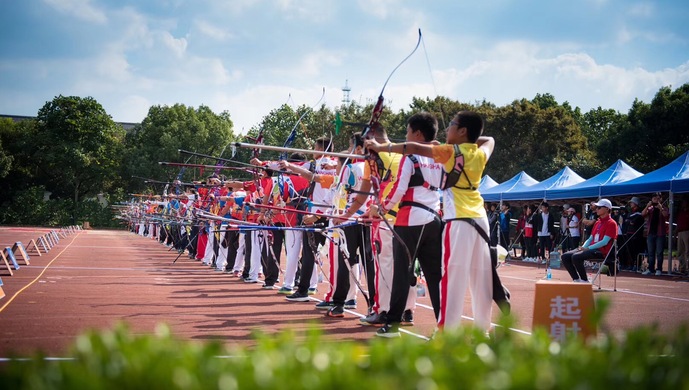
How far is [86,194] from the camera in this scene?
270 feet

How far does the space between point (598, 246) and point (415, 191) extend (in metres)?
7.85

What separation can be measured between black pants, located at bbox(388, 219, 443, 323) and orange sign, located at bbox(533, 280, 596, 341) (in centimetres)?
208

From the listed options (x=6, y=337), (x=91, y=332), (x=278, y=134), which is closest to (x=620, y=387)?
(x=91, y=332)

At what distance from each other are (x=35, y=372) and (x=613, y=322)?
8781 mm

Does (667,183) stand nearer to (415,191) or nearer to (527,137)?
(415,191)

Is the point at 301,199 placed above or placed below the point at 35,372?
above

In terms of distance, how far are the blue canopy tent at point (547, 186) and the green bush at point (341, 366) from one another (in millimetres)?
24884

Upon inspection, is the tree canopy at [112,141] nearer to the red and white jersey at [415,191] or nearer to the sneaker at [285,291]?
the sneaker at [285,291]

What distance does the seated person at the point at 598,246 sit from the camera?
14492 mm

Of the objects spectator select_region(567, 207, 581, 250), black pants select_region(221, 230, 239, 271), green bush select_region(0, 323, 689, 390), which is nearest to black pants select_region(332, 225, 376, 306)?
green bush select_region(0, 323, 689, 390)

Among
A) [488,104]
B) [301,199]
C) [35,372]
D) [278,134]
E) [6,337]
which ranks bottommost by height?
[6,337]

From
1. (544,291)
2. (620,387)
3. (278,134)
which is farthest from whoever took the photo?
(278,134)

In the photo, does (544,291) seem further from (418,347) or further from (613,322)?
(613,322)

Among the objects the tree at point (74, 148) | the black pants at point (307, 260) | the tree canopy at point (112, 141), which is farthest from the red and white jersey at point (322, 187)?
the tree at point (74, 148)
